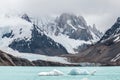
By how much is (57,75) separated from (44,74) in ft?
12.7

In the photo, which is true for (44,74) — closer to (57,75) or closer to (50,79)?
(57,75)

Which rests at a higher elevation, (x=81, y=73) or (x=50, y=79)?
(x=81, y=73)

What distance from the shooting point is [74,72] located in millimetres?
111938

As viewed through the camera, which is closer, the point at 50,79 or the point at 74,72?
the point at 50,79

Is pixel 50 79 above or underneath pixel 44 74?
underneath

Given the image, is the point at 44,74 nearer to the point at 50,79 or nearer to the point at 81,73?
the point at 81,73

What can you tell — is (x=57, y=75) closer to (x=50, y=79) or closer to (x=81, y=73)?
(x=81, y=73)

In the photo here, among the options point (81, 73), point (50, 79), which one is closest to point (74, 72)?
point (81, 73)

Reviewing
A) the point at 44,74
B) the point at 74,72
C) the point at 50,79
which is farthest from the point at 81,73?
the point at 50,79

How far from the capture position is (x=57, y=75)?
109750 millimetres

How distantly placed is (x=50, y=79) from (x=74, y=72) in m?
19.3

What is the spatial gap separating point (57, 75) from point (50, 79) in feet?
53.5

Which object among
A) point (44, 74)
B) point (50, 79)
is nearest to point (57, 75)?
point (44, 74)

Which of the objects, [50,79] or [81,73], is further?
[81,73]
